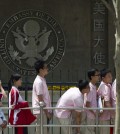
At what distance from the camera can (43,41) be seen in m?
17.6

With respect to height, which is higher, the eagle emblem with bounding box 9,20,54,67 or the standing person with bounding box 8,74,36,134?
the eagle emblem with bounding box 9,20,54,67

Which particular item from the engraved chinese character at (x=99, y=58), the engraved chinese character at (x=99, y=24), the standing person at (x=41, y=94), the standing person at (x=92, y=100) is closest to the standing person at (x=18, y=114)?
the standing person at (x=41, y=94)

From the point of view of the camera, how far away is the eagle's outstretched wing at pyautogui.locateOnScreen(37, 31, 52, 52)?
17.6m

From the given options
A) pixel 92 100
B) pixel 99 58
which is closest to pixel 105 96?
pixel 92 100

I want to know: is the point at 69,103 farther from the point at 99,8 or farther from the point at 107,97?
the point at 99,8

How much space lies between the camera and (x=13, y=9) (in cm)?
1747

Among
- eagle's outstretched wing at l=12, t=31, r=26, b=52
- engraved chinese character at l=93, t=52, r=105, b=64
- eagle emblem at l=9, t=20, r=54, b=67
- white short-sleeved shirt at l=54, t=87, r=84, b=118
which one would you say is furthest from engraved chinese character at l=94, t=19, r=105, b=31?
white short-sleeved shirt at l=54, t=87, r=84, b=118

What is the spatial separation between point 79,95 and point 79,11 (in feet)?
21.0

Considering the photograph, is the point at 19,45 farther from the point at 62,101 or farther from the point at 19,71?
the point at 62,101

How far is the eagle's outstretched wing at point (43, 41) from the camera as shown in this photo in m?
17.6

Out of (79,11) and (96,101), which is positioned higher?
(79,11)

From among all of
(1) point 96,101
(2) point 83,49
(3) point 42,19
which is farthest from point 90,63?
(1) point 96,101

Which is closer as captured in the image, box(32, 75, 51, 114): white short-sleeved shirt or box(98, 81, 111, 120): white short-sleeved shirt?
box(32, 75, 51, 114): white short-sleeved shirt

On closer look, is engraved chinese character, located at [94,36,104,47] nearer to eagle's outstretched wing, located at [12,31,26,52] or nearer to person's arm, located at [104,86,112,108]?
eagle's outstretched wing, located at [12,31,26,52]
